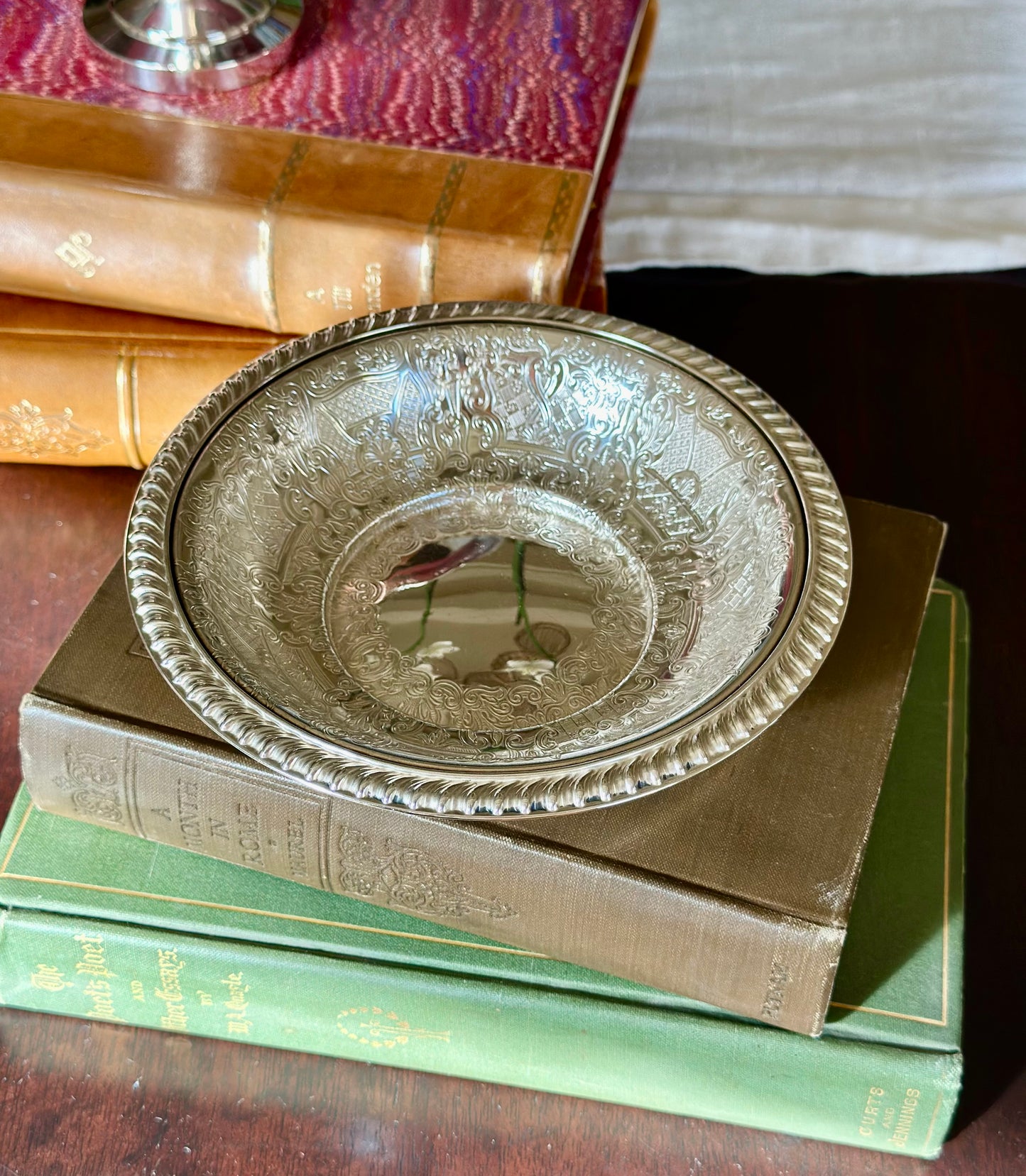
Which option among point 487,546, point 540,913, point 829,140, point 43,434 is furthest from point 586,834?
point 829,140

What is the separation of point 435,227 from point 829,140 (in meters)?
0.47

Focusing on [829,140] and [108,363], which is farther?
[829,140]

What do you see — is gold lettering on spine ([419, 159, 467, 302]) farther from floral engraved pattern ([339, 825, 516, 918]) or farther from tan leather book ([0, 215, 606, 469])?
floral engraved pattern ([339, 825, 516, 918])

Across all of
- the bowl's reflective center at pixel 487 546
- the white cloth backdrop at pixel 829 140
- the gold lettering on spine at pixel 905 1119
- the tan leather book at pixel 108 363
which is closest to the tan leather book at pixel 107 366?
the tan leather book at pixel 108 363

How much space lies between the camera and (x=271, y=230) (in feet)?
1.86

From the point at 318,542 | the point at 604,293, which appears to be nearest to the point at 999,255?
the point at 604,293

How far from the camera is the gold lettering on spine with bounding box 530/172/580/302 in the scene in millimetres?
555

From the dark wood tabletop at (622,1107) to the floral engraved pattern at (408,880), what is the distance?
0.26 feet

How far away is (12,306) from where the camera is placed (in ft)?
2.07

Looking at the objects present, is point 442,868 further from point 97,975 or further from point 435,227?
point 435,227

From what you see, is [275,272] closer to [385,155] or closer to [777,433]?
[385,155]

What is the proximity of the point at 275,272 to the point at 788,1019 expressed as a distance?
0.37 metres

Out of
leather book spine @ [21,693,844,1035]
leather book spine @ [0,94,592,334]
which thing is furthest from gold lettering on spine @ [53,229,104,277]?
leather book spine @ [21,693,844,1035]

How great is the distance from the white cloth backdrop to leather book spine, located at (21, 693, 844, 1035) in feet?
1.61
